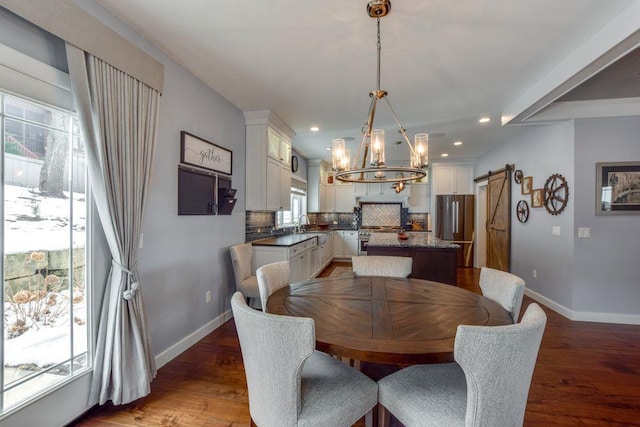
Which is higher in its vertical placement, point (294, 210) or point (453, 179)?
point (453, 179)

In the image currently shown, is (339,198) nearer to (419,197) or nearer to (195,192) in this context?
(419,197)

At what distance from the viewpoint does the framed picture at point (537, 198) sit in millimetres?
3674

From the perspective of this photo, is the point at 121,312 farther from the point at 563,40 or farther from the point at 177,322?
the point at 563,40

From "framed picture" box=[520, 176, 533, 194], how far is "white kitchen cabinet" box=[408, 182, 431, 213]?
234cm

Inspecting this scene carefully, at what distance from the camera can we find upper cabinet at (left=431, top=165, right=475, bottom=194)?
19.8 ft

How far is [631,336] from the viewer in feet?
9.05

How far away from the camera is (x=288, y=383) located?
1048 mm

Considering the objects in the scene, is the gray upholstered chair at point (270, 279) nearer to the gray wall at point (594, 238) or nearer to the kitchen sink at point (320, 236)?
the kitchen sink at point (320, 236)

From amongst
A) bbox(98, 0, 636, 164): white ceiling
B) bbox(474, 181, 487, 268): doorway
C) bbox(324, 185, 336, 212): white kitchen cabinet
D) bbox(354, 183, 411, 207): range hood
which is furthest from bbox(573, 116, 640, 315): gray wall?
bbox(324, 185, 336, 212): white kitchen cabinet

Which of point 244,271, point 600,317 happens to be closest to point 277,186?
point 244,271

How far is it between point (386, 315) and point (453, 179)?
552 centimetres

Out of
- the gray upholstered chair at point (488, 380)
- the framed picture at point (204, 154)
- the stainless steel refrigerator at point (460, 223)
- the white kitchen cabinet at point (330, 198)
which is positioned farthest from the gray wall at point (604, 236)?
the white kitchen cabinet at point (330, 198)

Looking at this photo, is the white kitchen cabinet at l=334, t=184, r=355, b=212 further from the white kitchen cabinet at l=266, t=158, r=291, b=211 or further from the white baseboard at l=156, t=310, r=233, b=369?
the white baseboard at l=156, t=310, r=233, b=369

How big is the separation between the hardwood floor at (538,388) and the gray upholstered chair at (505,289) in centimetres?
71
